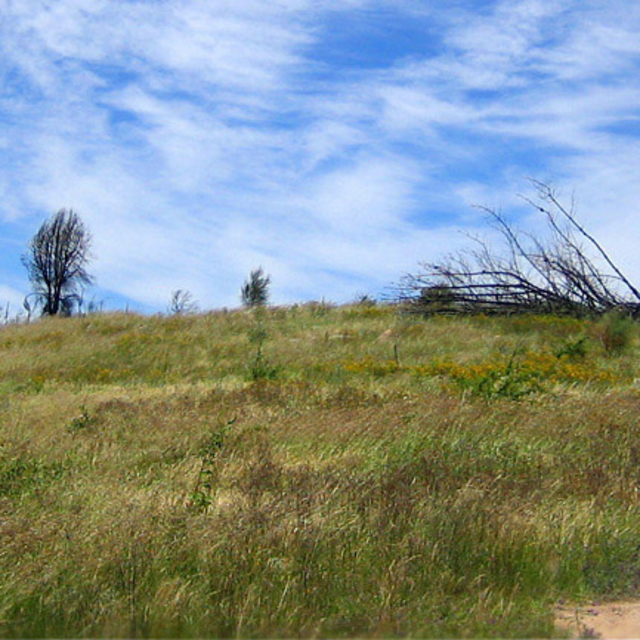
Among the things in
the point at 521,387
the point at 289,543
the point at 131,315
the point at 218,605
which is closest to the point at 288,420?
the point at 521,387

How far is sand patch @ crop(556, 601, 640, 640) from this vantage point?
4.38 m

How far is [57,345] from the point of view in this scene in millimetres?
19562

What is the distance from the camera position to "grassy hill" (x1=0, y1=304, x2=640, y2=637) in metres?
4.48

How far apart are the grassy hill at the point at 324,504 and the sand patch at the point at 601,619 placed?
118 mm

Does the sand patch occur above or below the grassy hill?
below

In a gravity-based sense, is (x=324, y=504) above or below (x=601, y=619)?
above

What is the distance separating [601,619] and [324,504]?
1976 mm

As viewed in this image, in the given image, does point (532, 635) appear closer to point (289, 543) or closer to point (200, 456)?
point (289, 543)

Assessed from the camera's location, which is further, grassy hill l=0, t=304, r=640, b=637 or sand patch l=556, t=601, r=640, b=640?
grassy hill l=0, t=304, r=640, b=637

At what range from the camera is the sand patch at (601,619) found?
14.4 ft

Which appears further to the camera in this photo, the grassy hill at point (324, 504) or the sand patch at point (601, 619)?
the grassy hill at point (324, 504)

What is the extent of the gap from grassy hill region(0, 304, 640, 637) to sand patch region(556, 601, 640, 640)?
118 millimetres

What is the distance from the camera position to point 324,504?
18.8 ft

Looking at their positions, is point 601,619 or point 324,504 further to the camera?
point 324,504
